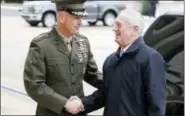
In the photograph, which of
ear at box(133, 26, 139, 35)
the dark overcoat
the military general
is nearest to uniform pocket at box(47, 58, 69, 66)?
the military general

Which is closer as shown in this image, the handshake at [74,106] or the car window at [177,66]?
the handshake at [74,106]

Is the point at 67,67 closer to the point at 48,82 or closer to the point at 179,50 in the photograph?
the point at 48,82

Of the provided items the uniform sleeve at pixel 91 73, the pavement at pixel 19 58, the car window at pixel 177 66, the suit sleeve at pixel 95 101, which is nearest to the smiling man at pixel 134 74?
the suit sleeve at pixel 95 101

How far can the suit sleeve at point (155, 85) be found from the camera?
3.04 meters

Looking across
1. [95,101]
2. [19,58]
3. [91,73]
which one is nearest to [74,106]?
[95,101]

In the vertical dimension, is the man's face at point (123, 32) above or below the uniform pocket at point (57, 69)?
above

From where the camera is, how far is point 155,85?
305 cm

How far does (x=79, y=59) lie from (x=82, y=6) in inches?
14.8

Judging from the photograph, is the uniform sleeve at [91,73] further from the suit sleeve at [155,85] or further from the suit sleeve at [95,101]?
the suit sleeve at [155,85]

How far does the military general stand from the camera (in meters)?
3.41

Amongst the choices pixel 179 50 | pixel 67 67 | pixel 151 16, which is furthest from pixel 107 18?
pixel 67 67

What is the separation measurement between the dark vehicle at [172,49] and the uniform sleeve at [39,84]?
5.31 feet

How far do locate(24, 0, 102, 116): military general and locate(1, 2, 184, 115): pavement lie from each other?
2.99m

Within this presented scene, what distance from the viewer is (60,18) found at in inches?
136
